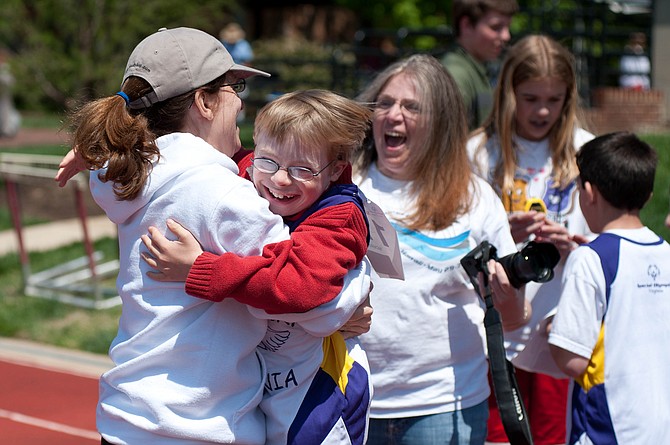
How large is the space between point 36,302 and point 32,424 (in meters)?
2.60

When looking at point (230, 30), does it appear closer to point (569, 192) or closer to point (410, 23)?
point (410, 23)

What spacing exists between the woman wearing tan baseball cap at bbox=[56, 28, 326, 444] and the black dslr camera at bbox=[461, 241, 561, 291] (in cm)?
93

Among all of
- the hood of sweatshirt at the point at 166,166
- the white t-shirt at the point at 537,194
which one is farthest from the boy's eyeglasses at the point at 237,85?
the white t-shirt at the point at 537,194

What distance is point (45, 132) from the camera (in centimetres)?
2138

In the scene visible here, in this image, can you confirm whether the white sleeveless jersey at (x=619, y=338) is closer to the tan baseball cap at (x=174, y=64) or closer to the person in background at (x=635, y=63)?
the tan baseball cap at (x=174, y=64)

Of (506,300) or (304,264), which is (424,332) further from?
(304,264)

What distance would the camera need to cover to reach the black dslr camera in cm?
305

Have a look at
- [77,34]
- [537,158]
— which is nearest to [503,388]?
[537,158]

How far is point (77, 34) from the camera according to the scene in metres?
22.2

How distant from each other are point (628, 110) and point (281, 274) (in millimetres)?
9526

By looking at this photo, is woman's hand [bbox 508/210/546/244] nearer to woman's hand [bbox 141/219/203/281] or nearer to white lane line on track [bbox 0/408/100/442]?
woman's hand [bbox 141/219/203/281]

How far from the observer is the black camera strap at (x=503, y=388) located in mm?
3037

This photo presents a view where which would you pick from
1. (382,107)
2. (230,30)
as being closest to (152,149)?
(382,107)

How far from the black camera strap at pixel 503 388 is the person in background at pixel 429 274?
141 millimetres
